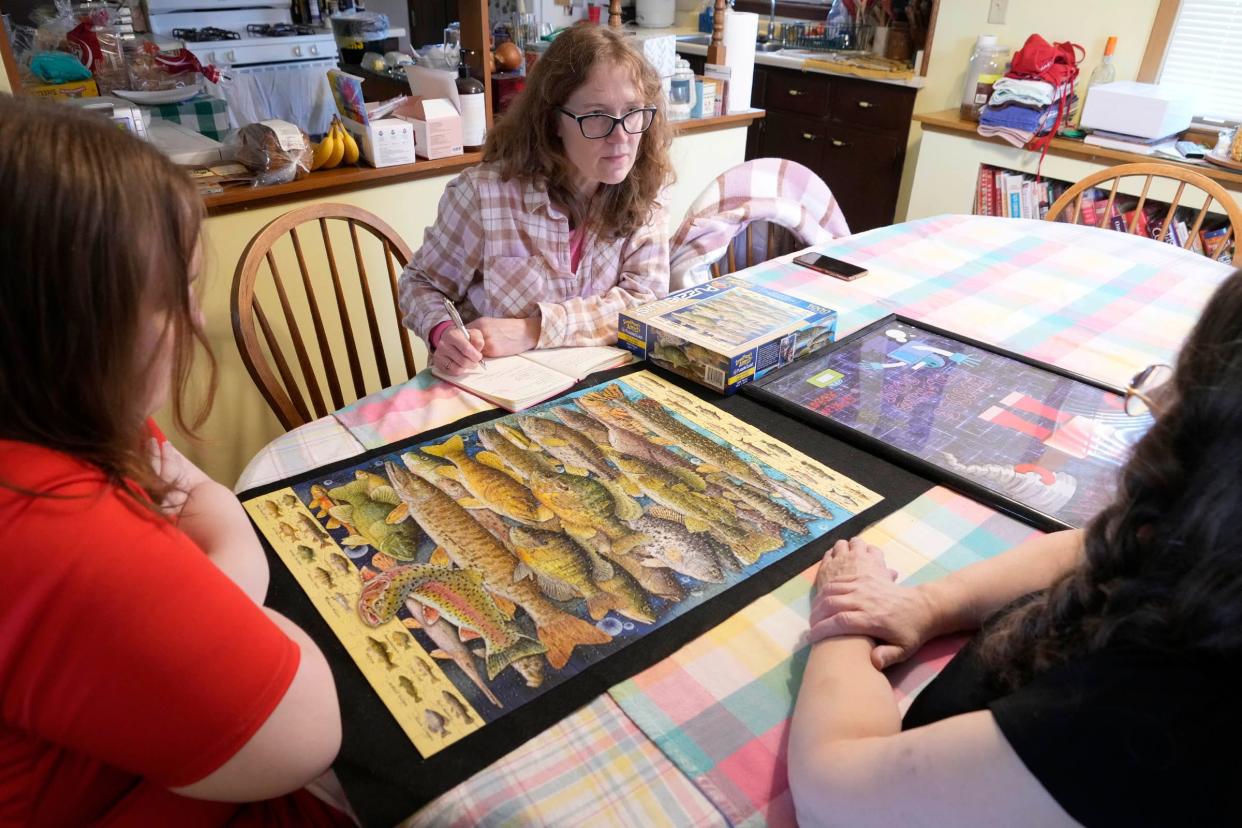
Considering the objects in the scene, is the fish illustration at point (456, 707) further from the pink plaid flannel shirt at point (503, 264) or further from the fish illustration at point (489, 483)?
the pink plaid flannel shirt at point (503, 264)

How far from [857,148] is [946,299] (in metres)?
2.53

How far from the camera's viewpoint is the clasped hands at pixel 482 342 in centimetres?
125

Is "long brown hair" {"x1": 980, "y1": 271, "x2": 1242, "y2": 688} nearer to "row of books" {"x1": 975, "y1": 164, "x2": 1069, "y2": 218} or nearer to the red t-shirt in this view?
the red t-shirt

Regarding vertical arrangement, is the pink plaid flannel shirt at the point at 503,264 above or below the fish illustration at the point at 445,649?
above

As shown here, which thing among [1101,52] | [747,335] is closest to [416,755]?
[747,335]

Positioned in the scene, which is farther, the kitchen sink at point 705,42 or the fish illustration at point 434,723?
the kitchen sink at point 705,42

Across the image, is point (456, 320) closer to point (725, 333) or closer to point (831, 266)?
point (725, 333)

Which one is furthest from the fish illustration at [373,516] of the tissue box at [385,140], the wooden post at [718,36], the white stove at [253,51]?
the white stove at [253,51]

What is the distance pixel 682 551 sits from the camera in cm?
89

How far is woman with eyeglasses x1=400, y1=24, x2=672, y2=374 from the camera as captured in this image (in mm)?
1383

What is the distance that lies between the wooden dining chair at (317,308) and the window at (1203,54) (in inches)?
112

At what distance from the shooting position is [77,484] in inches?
21.7

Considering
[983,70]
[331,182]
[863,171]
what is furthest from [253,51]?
[983,70]

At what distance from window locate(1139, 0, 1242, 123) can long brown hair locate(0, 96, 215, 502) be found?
3.49 metres
